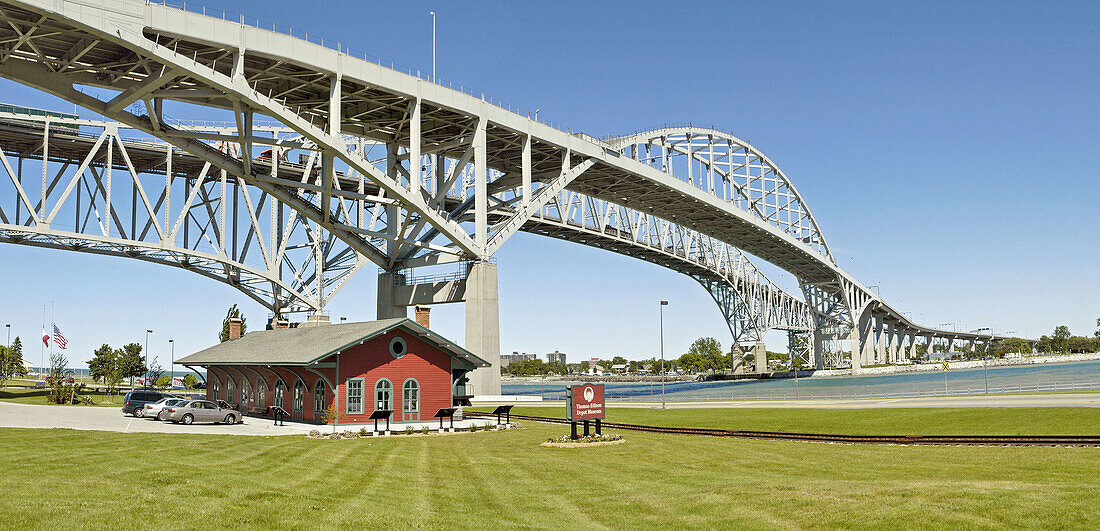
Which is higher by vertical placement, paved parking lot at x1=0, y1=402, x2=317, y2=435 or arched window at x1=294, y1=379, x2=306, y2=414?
arched window at x1=294, y1=379, x2=306, y2=414

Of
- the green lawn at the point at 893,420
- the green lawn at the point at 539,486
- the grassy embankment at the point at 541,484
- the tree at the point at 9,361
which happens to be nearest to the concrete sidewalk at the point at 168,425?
the grassy embankment at the point at 541,484

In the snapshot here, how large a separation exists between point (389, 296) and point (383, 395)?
1834cm

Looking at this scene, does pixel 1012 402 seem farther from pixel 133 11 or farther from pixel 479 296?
pixel 133 11

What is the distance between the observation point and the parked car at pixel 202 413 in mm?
36375

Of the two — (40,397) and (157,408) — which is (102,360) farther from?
(157,408)

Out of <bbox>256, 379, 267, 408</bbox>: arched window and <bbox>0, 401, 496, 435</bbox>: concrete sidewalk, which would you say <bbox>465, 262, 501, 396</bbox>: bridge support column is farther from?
<bbox>256, 379, 267, 408</bbox>: arched window

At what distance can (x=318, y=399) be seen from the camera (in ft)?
119

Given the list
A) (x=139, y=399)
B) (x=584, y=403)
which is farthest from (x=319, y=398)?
(x=139, y=399)

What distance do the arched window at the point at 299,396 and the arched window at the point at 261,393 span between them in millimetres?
4037

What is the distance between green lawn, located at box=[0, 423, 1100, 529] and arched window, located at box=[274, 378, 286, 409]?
580 inches

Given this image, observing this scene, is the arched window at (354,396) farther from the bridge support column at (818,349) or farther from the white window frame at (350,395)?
the bridge support column at (818,349)

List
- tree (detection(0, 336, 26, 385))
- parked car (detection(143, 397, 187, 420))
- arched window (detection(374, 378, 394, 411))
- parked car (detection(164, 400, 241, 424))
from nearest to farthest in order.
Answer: arched window (detection(374, 378, 394, 411)) < parked car (detection(164, 400, 241, 424)) < parked car (detection(143, 397, 187, 420)) < tree (detection(0, 336, 26, 385))

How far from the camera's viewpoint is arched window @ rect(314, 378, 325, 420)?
36.1 meters

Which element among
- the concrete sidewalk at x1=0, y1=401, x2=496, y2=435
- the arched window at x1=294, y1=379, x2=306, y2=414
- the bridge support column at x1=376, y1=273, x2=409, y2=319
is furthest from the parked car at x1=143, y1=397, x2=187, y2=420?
the bridge support column at x1=376, y1=273, x2=409, y2=319
